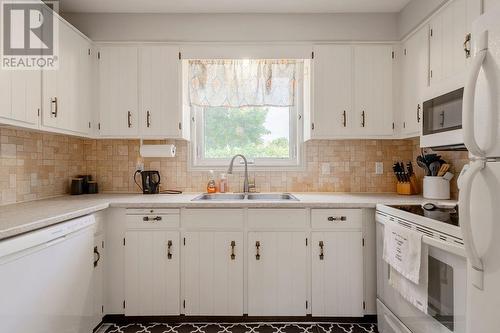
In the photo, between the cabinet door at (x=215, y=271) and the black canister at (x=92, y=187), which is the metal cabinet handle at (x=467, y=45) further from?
the black canister at (x=92, y=187)

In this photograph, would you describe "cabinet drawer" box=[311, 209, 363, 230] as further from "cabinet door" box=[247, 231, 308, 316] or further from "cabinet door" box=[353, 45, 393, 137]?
"cabinet door" box=[353, 45, 393, 137]

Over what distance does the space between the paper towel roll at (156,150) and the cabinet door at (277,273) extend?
1.07m

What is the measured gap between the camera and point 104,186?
111 inches

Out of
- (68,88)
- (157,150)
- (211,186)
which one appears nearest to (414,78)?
(211,186)

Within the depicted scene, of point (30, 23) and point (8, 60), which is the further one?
point (30, 23)

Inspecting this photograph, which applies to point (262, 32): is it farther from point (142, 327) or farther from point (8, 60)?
point (142, 327)

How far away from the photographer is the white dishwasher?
1.28 m

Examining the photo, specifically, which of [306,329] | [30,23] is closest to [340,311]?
[306,329]

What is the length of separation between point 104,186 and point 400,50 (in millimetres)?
2919

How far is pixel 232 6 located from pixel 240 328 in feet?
8.25

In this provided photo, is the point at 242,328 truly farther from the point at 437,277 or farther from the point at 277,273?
the point at 437,277

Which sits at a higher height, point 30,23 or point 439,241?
point 30,23

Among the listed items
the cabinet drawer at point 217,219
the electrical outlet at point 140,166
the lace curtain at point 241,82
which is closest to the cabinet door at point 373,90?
the lace curtain at point 241,82

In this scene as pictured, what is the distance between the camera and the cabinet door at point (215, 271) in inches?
85.7
